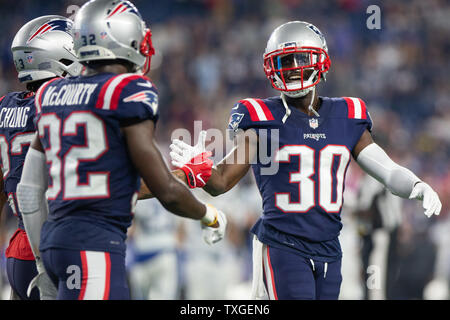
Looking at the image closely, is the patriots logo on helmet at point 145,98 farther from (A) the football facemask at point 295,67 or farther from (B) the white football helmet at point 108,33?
(A) the football facemask at point 295,67

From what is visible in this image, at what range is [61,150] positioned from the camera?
2707 millimetres

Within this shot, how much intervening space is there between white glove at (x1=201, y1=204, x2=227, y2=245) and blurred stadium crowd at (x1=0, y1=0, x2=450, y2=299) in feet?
13.1

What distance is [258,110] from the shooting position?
3531 millimetres

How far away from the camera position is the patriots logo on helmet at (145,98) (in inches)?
105

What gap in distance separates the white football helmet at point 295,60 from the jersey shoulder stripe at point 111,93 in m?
1.09

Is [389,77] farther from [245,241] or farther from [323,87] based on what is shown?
[245,241]

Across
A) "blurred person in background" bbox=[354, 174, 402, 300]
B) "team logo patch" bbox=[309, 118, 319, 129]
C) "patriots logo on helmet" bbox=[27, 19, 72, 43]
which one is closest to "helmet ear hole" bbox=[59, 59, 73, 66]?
"patriots logo on helmet" bbox=[27, 19, 72, 43]

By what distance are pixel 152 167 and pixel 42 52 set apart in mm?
1231

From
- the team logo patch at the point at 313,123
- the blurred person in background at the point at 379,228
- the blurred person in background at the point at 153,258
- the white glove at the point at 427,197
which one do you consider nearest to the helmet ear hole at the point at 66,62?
the team logo patch at the point at 313,123

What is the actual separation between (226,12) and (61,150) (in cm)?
934

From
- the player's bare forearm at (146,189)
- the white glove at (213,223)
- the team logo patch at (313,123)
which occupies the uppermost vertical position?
the team logo patch at (313,123)

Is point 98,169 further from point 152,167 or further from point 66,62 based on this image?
point 66,62
